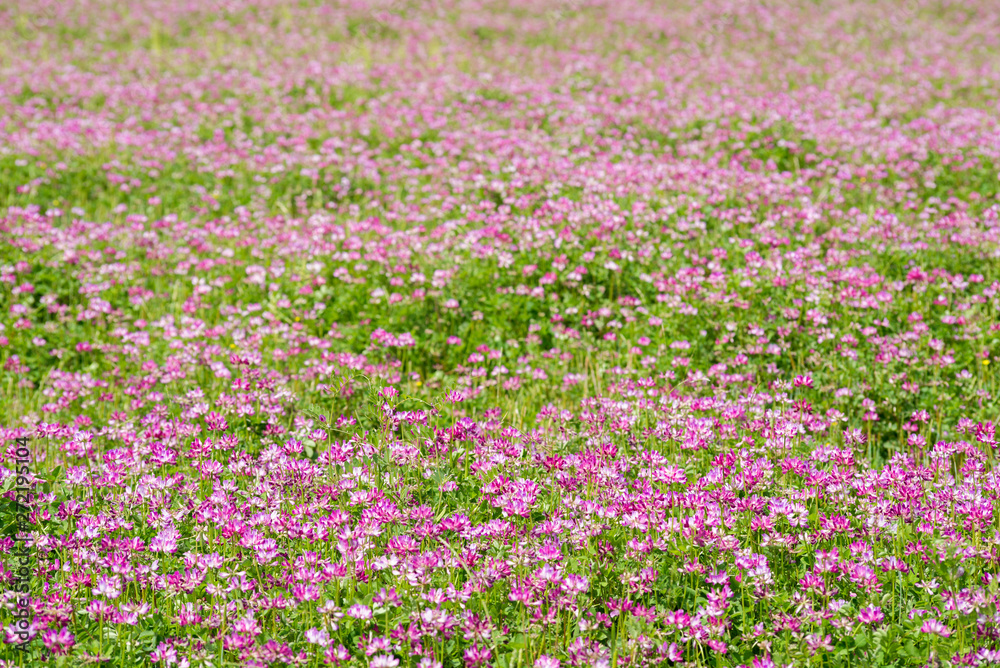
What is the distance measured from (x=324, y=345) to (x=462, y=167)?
15.8 ft

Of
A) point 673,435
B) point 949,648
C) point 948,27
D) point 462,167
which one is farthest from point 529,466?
point 948,27

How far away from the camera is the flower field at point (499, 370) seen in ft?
10.6

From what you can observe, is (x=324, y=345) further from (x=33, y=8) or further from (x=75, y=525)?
(x=33, y=8)

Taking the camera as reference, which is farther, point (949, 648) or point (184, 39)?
point (184, 39)

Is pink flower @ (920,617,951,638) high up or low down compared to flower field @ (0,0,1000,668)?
up

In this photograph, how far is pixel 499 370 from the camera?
589 centimetres

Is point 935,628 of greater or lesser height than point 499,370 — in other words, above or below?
above

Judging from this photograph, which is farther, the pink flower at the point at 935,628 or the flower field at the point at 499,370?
the flower field at the point at 499,370

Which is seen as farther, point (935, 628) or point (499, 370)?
point (499, 370)

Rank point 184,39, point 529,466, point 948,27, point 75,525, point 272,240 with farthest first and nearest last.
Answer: point 948,27 → point 184,39 → point 272,240 → point 529,466 → point 75,525

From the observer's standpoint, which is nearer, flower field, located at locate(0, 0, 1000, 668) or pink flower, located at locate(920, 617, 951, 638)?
pink flower, located at locate(920, 617, 951, 638)

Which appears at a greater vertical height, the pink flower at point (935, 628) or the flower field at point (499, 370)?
the pink flower at point (935, 628)

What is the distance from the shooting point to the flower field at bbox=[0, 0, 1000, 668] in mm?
3230

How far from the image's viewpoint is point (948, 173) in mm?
10250
